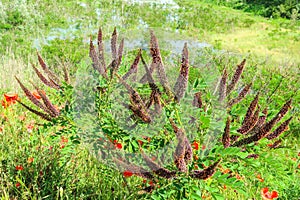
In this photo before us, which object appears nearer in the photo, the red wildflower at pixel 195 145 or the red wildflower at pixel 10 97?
the red wildflower at pixel 195 145

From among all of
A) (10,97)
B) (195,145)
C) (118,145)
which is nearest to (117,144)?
(118,145)

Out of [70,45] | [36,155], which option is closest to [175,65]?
[36,155]

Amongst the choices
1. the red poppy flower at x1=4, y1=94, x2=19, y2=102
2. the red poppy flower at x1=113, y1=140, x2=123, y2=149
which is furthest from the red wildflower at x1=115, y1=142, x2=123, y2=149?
the red poppy flower at x1=4, y1=94, x2=19, y2=102

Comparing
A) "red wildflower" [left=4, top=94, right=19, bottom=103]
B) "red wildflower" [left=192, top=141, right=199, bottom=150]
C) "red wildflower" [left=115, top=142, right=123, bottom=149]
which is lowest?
"red wildflower" [left=4, top=94, right=19, bottom=103]

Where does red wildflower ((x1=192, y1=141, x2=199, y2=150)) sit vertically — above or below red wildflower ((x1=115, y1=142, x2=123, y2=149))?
above

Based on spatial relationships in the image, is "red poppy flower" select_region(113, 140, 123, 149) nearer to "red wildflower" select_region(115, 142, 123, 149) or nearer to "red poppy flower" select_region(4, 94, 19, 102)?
"red wildflower" select_region(115, 142, 123, 149)

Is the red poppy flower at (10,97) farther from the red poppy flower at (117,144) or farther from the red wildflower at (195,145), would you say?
the red wildflower at (195,145)

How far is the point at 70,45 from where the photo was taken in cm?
795

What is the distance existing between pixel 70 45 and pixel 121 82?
22.2 ft

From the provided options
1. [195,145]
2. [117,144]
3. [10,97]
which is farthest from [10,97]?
[195,145]

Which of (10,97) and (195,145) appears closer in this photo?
(195,145)

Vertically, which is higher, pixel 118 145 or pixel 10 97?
pixel 118 145

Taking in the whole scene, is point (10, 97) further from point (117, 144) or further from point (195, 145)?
point (195, 145)

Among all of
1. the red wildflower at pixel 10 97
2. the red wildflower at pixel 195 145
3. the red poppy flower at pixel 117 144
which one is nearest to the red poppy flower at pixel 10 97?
the red wildflower at pixel 10 97
